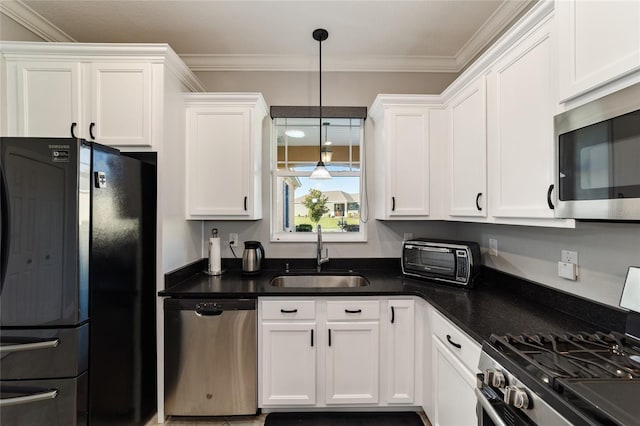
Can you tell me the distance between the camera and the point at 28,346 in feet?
4.48

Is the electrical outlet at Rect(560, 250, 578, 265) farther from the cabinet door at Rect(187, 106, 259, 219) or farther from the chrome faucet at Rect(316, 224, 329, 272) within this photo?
the cabinet door at Rect(187, 106, 259, 219)

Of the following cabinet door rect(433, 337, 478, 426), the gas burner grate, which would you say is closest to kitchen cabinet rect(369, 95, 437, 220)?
cabinet door rect(433, 337, 478, 426)

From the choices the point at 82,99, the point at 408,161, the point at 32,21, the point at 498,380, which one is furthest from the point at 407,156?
the point at 32,21

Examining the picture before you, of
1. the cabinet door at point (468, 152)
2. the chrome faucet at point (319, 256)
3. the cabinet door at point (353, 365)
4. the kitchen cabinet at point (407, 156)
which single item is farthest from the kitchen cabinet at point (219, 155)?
the cabinet door at point (468, 152)

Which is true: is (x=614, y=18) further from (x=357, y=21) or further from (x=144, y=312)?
(x=144, y=312)

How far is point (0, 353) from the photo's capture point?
4.40ft

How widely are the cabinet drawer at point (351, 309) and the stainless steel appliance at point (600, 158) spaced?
1172 millimetres

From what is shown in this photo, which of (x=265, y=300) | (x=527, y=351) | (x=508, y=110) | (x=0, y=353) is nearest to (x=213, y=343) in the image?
(x=265, y=300)

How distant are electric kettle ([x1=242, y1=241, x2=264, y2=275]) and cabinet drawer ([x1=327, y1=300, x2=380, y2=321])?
2.48ft

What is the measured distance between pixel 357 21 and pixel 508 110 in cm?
123

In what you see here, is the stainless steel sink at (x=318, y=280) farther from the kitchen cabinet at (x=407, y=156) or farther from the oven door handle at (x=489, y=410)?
the oven door handle at (x=489, y=410)

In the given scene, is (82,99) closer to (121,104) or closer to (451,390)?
(121,104)

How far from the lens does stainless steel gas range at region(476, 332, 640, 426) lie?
0.73m

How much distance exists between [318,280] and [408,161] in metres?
1.26
